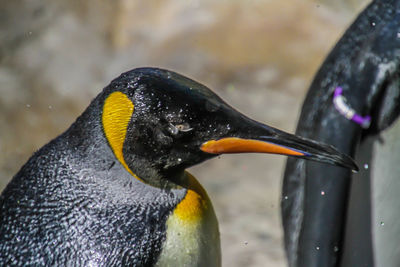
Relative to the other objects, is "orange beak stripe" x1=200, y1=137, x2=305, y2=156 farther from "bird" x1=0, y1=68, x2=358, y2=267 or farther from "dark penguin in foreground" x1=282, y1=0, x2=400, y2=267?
"dark penguin in foreground" x1=282, y1=0, x2=400, y2=267

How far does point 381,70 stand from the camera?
1.70 m

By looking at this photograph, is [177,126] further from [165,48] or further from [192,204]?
[165,48]

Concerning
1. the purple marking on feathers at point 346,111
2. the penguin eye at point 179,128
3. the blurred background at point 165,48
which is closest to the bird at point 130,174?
the penguin eye at point 179,128

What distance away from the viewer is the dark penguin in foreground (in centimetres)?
171

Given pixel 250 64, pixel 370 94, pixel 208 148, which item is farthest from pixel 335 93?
pixel 250 64

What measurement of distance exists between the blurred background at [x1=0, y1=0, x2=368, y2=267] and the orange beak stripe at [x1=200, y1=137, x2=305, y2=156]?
A: 7.28ft

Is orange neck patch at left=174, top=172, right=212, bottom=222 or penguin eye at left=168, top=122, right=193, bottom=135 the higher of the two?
penguin eye at left=168, top=122, right=193, bottom=135

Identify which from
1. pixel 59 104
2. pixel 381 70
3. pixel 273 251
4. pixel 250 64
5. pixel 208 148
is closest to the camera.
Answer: pixel 208 148

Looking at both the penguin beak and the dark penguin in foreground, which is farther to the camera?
the dark penguin in foreground

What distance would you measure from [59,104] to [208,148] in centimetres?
241

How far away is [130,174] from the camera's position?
4.43 ft

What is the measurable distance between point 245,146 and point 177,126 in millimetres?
144

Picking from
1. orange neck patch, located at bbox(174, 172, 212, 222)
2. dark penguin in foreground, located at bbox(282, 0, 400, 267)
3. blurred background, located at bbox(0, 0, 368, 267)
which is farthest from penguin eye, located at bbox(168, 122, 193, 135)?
blurred background, located at bbox(0, 0, 368, 267)

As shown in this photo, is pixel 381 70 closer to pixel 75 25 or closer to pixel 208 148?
pixel 208 148
